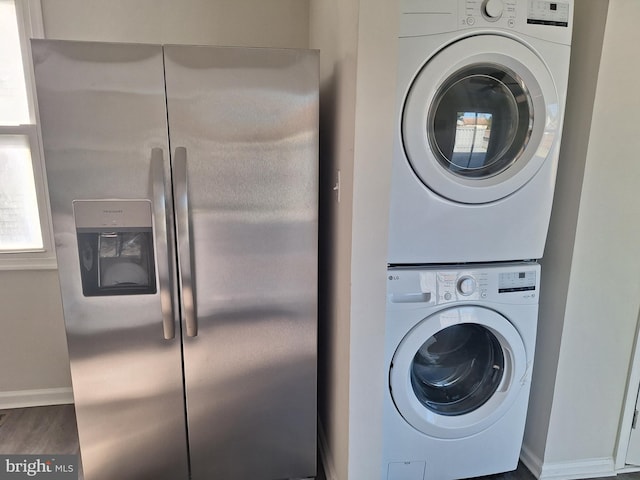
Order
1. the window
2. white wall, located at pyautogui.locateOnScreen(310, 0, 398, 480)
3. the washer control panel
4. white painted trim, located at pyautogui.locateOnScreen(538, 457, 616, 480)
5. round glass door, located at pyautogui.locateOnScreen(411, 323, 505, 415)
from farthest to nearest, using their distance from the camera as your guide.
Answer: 1. the window
2. white painted trim, located at pyautogui.locateOnScreen(538, 457, 616, 480)
3. round glass door, located at pyautogui.locateOnScreen(411, 323, 505, 415)
4. the washer control panel
5. white wall, located at pyautogui.locateOnScreen(310, 0, 398, 480)

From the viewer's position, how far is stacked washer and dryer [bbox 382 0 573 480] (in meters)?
1.30

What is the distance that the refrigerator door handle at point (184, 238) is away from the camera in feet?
4.39

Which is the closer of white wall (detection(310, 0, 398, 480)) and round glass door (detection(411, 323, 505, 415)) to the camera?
white wall (detection(310, 0, 398, 480))

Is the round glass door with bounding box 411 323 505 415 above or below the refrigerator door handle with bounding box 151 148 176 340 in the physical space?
below

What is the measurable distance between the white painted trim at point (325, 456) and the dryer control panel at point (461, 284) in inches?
33.0

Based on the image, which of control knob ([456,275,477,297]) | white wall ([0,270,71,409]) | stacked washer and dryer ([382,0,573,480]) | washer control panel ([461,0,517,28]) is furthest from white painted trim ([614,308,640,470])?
white wall ([0,270,71,409])

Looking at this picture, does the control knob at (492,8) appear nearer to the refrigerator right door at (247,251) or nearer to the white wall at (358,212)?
the white wall at (358,212)

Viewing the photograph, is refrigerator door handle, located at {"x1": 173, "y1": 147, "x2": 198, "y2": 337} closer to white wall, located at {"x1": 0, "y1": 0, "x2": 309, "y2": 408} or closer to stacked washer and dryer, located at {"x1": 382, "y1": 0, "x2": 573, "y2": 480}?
stacked washer and dryer, located at {"x1": 382, "y1": 0, "x2": 573, "y2": 480}

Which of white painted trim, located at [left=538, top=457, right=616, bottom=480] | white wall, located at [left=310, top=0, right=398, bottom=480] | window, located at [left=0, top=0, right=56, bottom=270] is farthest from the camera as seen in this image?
window, located at [left=0, top=0, right=56, bottom=270]

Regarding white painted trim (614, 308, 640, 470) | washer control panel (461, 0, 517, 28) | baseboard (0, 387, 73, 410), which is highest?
washer control panel (461, 0, 517, 28)

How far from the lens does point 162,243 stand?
136cm

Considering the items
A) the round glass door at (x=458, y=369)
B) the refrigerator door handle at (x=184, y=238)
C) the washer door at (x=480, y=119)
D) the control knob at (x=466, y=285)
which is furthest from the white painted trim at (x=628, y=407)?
the refrigerator door handle at (x=184, y=238)

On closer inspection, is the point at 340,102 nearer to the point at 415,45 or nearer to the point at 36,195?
the point at 415,45

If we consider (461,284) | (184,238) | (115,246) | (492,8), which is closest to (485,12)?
(492,8)
